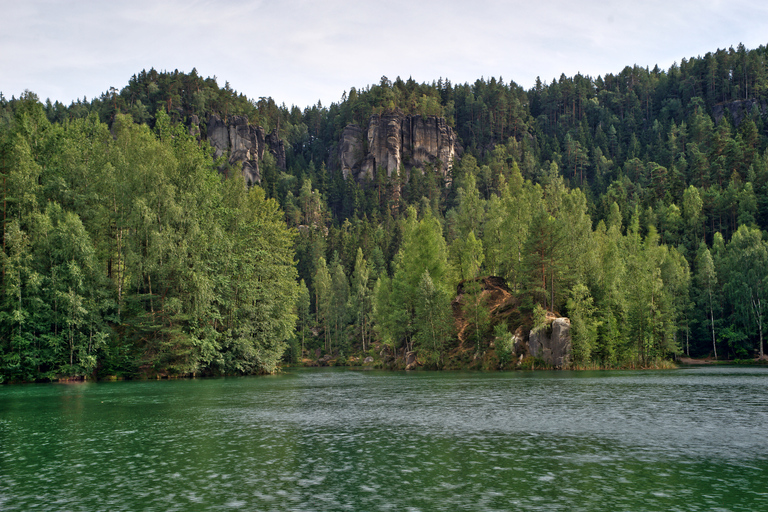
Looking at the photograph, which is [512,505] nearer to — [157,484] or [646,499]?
[646,499]

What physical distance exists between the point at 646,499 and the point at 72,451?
2047 cm

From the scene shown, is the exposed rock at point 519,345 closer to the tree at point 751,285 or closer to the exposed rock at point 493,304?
the exposed rock at point 493,304

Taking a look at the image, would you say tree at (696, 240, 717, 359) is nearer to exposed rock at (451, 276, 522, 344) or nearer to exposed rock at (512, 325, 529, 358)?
exposed rock at (451, 276, 522, 344)

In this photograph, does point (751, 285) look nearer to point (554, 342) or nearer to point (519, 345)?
point (554, 342)

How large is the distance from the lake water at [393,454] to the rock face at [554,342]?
34464 millimetres

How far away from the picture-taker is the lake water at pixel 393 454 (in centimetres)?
1573

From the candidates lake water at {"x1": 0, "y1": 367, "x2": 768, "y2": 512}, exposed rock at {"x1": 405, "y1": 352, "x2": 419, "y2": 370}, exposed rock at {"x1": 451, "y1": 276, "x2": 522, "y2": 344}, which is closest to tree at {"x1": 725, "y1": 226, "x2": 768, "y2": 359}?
exposed rock at {"x1": 451, "y1": 276, "x2": 522, "y2": 344}

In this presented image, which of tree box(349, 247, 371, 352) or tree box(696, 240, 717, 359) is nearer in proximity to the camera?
tree box(696, 240, 717, 359)

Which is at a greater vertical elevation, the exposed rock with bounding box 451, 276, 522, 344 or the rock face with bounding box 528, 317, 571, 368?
the exposed rock with bounding box 451, 276, 522, 344

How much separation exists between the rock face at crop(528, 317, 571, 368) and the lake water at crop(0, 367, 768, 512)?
3446 centimetres

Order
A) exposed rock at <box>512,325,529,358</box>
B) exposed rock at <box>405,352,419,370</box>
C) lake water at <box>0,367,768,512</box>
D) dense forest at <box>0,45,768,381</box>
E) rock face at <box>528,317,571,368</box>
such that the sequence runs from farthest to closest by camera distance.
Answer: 1. exposed rock at <box>405,352,419,370</box>
2. exposed rock at <box>512,325,529,358</box>
3. rock face at <box>528,317,571,368</box>
4. dense forest at <box>0,45,768,381</box>
5. lake water at <box>0,367,768,512</box>

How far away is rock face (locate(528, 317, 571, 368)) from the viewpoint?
75.5m

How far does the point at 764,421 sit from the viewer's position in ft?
91.5

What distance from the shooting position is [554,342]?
3004 inches
